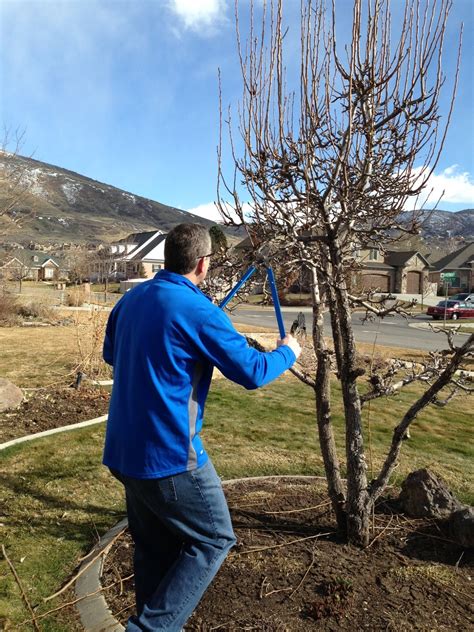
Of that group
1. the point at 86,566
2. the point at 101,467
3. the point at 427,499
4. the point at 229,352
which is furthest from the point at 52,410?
the point at 229,352

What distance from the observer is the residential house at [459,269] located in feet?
195

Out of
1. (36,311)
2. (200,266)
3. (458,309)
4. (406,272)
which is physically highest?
(406,272)

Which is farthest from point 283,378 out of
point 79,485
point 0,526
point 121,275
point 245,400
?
point 121,275

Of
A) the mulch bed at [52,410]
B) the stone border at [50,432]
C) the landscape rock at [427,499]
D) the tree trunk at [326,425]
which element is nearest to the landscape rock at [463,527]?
the landscape rock at [427,499]

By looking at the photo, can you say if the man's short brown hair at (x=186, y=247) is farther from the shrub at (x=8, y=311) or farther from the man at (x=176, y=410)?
the shrub at (x=8, y=311)

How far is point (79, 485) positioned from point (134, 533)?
2654 mm

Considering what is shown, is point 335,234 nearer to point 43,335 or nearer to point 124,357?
point 124,357

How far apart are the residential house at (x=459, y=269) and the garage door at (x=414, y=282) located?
3.43m

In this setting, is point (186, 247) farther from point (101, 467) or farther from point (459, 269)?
point (459, 269)

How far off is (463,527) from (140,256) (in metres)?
64.9

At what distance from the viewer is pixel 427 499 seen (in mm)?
3830

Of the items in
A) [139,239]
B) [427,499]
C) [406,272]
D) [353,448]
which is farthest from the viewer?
[139,239]

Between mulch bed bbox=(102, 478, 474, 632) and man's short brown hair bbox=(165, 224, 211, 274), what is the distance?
189 cm

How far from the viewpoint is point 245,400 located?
8.73 m
